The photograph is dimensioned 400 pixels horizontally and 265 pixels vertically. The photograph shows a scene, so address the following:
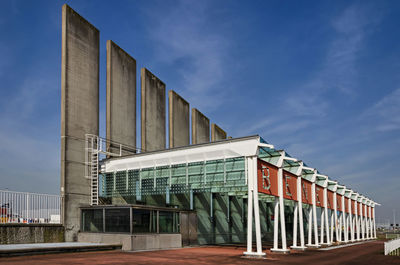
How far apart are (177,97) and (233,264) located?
29834 mm

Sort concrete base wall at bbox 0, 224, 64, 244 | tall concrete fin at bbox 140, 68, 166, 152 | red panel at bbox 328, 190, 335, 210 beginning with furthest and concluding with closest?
red panel at bbox 328, 190, 335, 210
tall concrete fin at bbox 140, 68, 166, 152
concrete base wall at bbox 0, 224, 64, 244

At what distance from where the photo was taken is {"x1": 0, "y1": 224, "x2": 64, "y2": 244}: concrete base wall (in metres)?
20.6

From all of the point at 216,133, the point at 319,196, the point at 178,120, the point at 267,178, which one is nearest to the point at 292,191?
the point at 267,178

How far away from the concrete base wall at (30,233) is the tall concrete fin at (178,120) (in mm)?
18916

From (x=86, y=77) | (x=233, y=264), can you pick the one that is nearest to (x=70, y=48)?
(x=86, y=77)

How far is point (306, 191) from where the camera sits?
101 feet

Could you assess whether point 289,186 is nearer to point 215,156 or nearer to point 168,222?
point 215,156

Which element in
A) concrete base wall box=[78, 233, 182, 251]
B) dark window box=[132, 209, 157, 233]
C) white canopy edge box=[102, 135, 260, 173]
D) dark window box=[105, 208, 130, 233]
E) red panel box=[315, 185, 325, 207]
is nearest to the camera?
concrete base wall box=[78, 233, 182, 251]

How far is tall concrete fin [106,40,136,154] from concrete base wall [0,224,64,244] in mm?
8628

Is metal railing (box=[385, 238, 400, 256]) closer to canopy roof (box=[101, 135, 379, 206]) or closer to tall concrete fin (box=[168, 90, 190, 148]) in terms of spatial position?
canopy roof (box=[101, 135, 379, 206])

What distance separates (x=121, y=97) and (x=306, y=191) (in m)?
16.7

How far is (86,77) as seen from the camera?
28688 millimetres

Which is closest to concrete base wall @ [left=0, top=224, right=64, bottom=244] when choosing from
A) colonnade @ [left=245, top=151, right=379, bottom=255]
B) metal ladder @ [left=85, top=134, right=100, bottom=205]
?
metal ladder @ [left=85, top=134, right=100, bottom=205]

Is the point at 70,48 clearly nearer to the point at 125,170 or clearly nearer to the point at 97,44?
the point at 97,44
